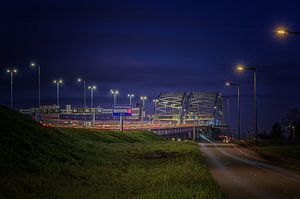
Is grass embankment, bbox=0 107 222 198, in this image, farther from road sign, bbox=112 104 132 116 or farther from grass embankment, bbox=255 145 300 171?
road sign, bbox=112 104 132 116

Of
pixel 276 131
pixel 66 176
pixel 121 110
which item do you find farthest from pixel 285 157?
pixel 276 131

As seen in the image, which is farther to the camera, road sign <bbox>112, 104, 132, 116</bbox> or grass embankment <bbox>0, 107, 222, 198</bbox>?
road sign <bbox>112, 104, 132, 116</bbox>

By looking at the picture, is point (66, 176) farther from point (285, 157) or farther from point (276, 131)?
point (276, 131)

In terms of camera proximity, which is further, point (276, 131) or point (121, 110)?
point (276, 131)

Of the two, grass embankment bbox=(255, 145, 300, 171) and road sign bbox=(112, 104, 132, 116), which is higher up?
road sign bbox=(112, 104, 132, 116)

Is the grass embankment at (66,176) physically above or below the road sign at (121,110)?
below

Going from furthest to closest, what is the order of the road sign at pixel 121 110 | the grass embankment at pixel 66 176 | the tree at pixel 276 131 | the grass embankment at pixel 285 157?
the tree at pixel 276 131, the road sign at pixel 121 110, the grass embankment at pixel 285 157, the grass embankment at pixel 66 176

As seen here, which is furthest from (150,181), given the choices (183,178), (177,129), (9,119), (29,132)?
(177,129)

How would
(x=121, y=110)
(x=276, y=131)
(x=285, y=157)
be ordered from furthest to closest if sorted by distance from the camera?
(x=276, y=131), (x=121, y=110), (x=285, y=157)

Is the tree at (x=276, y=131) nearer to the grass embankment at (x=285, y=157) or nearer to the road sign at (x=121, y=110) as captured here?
the road sign at (x=121, y=110)

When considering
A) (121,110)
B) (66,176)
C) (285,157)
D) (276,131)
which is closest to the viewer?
(66,176)

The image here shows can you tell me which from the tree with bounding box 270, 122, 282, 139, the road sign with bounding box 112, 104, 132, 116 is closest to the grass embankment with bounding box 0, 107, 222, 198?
the road sign with bounding box 112, 104, 132, 116

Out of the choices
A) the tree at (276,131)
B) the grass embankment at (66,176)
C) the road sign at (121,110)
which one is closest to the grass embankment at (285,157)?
the grass embankment at (66,176)

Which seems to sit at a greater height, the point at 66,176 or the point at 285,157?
the point at 66,176
